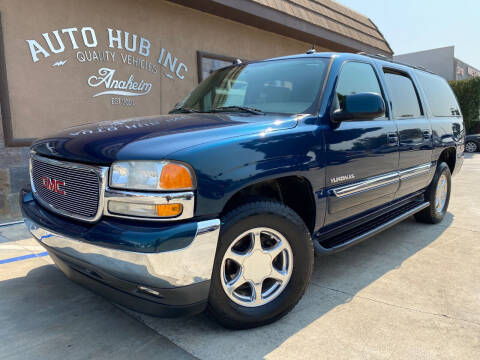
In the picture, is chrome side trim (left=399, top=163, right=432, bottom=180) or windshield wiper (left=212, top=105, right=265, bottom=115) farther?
chrome side trim (left=399, top=163, right=432, bottom=180)

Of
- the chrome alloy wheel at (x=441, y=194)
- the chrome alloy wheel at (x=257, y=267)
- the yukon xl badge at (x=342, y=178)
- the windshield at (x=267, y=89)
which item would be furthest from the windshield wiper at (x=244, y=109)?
the chrome alloy wheel at (x=441, y=194)

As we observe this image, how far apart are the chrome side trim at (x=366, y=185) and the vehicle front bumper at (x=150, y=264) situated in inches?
47.2

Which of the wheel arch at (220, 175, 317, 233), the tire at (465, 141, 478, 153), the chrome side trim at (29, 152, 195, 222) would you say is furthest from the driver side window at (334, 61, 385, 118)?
the tire at (465, 141, 478, 153)

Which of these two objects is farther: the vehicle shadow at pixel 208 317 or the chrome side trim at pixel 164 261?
the vehicle shadow at pixel 208 317

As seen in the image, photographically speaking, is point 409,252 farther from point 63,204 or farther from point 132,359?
point 63,204

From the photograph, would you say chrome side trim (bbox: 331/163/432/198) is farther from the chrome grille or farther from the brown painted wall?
the brown painted wall

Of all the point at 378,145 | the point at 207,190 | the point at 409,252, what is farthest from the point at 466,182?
the point at 207,190

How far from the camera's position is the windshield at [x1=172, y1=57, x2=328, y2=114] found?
2.86 metres

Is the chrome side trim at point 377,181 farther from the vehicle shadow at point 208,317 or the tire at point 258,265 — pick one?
the vehicle shadow at point 208,317

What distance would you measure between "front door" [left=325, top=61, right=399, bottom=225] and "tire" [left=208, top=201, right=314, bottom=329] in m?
0.48

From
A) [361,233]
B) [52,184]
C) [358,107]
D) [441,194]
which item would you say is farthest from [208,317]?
[441,194]

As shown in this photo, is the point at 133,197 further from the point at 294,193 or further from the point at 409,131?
the point at 409,131

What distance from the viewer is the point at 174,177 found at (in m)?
1.91

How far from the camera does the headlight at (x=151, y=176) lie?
1904mm
